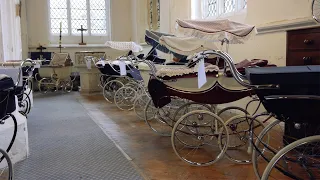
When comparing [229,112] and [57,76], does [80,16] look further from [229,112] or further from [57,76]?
[229,112]

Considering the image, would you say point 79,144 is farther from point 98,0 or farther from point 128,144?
point 98,0

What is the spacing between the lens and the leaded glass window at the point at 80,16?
11.1 meters

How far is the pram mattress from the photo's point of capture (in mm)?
2238

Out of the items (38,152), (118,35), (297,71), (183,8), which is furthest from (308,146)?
(118,35)

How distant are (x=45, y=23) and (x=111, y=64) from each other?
513cm

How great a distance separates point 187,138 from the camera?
152 inches

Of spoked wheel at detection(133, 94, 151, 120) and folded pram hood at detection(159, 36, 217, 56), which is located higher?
folded pram hood at detection(159, 36, 217, 56)

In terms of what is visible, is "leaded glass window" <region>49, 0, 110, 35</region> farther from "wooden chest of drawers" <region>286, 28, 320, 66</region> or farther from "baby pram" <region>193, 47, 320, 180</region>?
"baby pram" <region>193, 47, 320, 180</region>

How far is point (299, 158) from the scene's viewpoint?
2.01m

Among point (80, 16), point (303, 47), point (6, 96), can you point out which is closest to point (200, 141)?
point (303, 47)

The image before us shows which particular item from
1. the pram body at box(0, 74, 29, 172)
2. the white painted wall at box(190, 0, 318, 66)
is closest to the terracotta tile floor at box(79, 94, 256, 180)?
the pram body at box(0, 74, 29, 172)

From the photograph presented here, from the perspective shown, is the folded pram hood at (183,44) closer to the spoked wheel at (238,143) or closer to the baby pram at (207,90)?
the baby pram at (207,90)

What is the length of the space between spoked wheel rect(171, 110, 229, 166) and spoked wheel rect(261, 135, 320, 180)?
0.61m

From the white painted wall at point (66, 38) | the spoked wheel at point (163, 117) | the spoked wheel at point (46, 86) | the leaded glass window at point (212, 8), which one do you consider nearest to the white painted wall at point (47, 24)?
the white painted wall at point (66, 38)
